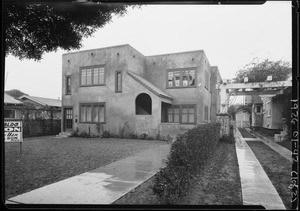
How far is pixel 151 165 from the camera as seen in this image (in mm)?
7449

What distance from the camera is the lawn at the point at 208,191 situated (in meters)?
4.33

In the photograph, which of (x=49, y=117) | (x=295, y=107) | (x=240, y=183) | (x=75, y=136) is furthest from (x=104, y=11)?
(x=49, y=117)

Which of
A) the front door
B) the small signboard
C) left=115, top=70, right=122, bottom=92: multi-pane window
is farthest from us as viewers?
the front door

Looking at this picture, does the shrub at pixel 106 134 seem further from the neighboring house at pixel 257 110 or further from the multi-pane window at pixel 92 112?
the neighboring house at pixel 257 110

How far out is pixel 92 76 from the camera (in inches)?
760

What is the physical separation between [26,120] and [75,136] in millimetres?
4193

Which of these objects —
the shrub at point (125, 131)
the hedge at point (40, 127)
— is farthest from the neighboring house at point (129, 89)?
the hedge at point (40, 127)

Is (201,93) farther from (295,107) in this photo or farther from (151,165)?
(295,107)

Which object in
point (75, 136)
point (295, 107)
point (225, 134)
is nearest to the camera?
point (295, 107)

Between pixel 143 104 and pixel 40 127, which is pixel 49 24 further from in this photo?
pixel 40 127

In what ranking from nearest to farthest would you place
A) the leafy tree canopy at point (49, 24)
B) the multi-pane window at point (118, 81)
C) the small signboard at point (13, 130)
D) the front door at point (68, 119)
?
the leafy tree canopy at point (49, 24) < the small signboard at point (13, 130) < the multi-pane window at point (118, 81) < the front door at point (68, 119)

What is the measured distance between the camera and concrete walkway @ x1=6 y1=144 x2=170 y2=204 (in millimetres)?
4234

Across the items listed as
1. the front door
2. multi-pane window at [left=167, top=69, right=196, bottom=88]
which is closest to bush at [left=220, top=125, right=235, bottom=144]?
multi-pane window at [left=167, top=69, right=196, bottom=88]

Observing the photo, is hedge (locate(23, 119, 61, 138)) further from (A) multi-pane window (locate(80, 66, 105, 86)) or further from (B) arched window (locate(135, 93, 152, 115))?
(B) arched window (locate(135, 93, 152, 115))
